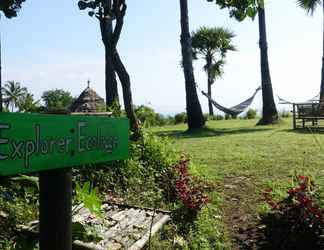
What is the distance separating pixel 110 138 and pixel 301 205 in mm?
2811

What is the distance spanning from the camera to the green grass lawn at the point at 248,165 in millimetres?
5188

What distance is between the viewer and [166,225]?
4145 mm

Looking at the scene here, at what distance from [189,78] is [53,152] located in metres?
14.7

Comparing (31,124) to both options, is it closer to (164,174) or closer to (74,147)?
(74,147)

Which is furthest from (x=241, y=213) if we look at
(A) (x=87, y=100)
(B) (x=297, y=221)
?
(A) (x=87, y=100)

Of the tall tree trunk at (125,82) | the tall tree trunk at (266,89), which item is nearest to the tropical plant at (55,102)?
the tall tree trunk at (125,82)

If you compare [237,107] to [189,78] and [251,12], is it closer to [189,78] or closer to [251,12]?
[189,78]

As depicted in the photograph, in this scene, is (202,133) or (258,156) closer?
(258,156)

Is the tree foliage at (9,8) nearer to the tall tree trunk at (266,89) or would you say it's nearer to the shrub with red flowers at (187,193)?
the shrub with red flowers at (187,193)

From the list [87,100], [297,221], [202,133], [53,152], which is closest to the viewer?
[53,152]

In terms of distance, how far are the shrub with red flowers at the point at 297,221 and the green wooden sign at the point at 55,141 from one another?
2.61m

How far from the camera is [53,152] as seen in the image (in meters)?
1.39

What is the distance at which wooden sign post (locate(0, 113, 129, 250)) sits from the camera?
49.3 inches

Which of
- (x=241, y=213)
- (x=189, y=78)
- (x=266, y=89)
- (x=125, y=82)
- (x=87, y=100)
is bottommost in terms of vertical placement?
(x=241, y=213)
